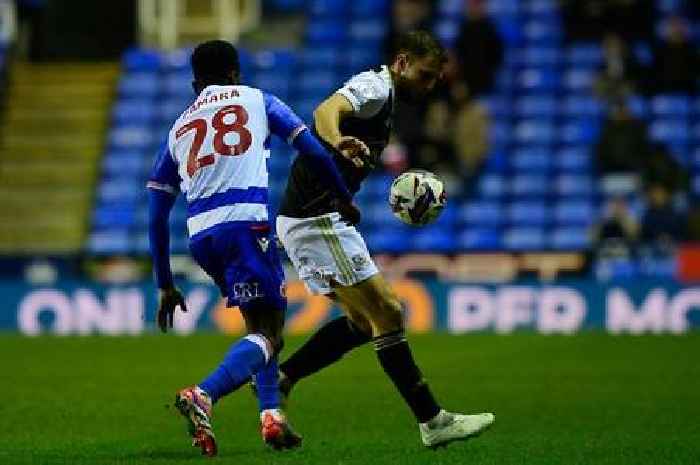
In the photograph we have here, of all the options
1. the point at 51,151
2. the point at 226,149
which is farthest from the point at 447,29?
the point at 226,149

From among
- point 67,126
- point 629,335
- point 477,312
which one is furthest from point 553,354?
point 67,126

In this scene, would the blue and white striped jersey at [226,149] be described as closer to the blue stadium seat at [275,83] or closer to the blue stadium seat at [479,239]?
the blue stadium seat at [479,239]

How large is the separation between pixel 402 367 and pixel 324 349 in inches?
41.4

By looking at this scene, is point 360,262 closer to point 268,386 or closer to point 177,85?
point 268,386

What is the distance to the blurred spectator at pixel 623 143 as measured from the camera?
794 inches

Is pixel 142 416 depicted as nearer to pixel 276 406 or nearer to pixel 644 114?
pixel 276 406

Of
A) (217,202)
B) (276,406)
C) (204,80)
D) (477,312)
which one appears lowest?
(477,312)

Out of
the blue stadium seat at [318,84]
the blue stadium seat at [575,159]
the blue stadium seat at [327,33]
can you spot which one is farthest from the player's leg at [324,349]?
the blue stadium seat at [327,33]

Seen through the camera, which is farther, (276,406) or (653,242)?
(653,242)

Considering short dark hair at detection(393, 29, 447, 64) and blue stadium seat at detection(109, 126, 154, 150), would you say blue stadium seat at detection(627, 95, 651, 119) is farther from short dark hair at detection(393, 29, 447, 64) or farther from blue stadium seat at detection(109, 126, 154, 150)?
short dark hair at detection(393, 29, 447, 64)

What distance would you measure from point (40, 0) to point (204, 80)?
1715 cm

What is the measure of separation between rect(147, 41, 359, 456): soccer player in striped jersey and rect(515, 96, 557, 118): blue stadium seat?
1446 cm

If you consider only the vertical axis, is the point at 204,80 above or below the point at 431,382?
above

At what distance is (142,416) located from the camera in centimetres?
1005
